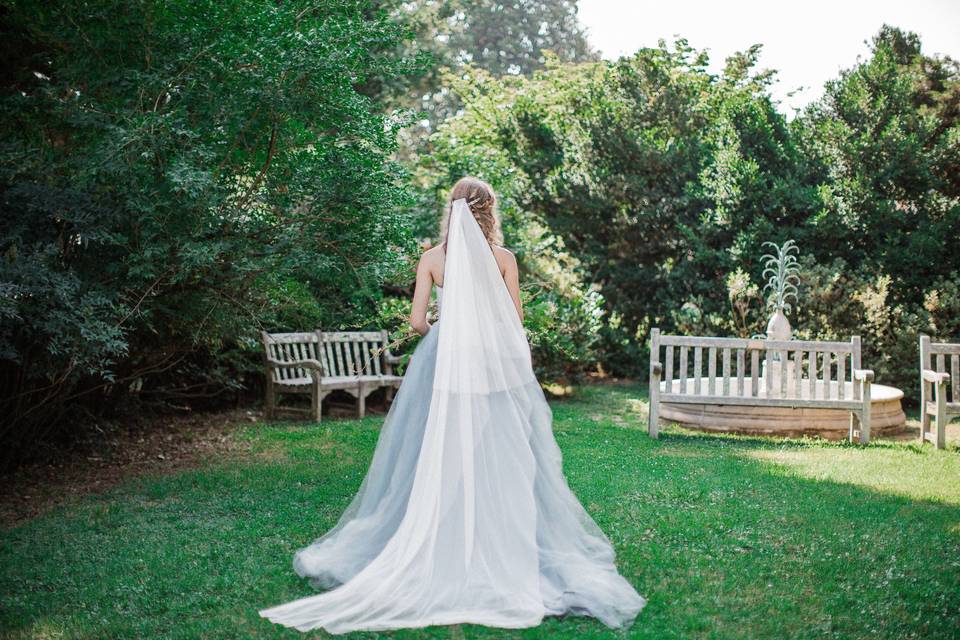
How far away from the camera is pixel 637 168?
12.6 metres

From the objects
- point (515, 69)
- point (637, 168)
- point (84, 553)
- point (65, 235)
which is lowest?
point (84, 553)

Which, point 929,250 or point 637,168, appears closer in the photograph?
point 929,250

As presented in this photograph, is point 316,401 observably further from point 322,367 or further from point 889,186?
point 889,186

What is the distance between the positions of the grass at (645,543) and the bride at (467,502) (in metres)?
0.13

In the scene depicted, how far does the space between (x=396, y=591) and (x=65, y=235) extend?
11.8ft

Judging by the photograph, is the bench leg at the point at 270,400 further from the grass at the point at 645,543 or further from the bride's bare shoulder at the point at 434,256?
the bride's bare shoulder at the point at 434,256

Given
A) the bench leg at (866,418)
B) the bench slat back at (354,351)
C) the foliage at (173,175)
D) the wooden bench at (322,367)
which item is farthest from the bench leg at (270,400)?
the bench leg at (866,418)

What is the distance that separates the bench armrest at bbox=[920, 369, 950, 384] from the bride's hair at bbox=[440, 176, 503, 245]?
522 centimetres

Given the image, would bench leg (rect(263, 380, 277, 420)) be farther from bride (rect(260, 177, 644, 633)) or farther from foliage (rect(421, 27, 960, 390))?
bride (rect(260, 177, 644, 633))

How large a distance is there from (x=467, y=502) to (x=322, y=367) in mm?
5279

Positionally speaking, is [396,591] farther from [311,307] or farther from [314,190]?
[311,307]

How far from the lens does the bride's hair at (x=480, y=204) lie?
4141 millimetres

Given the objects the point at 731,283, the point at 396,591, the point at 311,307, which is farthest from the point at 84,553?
the point at 731,283

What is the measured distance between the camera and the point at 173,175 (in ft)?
16.1
